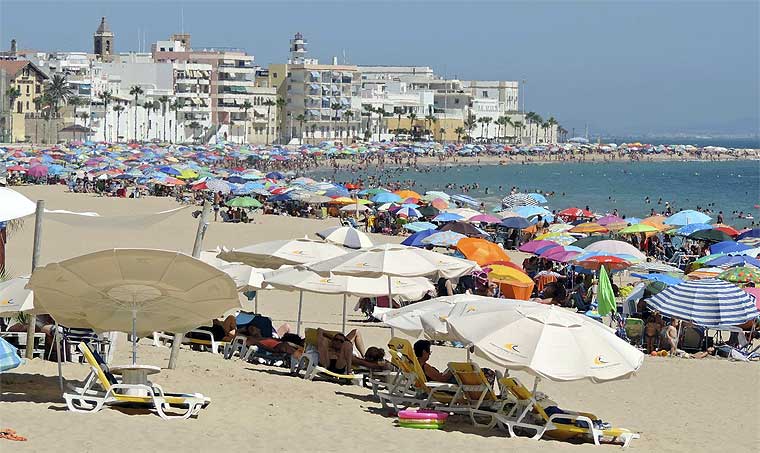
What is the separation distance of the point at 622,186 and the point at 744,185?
1280 centimetres

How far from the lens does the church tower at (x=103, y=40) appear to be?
389ft

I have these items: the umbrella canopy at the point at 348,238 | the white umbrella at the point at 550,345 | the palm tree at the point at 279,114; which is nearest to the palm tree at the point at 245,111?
the palm tree at the point at 279,114

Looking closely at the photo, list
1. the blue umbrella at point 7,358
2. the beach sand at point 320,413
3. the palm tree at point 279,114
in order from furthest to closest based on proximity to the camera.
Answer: the palm tree at point 279,114 < the blue umbrella at point 7,358 < the beach sand at point 320,413

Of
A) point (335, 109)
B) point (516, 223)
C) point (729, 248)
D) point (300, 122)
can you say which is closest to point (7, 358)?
point (729, 248)

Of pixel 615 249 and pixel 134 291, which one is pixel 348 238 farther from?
pixel 134 291

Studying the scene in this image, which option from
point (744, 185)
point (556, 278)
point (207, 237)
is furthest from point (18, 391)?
point (744, 185)

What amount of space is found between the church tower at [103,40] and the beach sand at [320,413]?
356ft

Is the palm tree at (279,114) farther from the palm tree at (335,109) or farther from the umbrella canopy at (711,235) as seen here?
the umbrella canopy at (711,235)

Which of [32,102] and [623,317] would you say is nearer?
[623,317]

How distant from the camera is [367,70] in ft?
479

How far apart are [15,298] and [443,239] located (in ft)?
37.5

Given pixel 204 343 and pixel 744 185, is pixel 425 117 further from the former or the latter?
pixel 204 343

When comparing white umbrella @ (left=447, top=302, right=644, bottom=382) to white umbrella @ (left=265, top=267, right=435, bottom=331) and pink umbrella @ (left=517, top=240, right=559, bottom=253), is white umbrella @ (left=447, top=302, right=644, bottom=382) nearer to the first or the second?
white umbrella @ (left=265, top=267, right=435, bottom=331)

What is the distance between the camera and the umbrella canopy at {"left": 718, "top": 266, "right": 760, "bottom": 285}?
1783 cm
